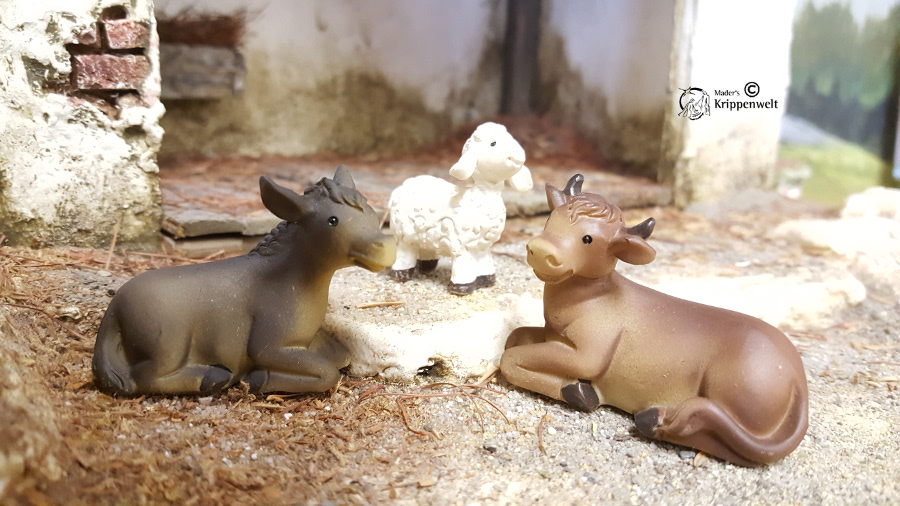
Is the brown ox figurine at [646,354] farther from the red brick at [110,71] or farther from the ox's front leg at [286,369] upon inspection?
the red brick at [110,71]

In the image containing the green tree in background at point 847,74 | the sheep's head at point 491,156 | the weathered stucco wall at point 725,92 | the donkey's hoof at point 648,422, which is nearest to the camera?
the donkey's hoof at point 648,422

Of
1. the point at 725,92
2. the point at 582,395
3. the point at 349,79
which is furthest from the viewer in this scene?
the point at 349,79

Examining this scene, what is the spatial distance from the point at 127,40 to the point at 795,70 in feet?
15.5

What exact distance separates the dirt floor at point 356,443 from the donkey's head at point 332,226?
19.0 inches

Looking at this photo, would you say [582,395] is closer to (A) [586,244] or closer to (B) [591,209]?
(A) [586,244]

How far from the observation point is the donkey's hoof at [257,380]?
2.22 m

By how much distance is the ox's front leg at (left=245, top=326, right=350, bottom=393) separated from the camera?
7.19 ft

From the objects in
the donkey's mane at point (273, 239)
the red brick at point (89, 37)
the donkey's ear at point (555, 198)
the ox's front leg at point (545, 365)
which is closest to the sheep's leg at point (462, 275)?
the ox's front leg at point (545, 365)

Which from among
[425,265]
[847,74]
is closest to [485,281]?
[425,265]

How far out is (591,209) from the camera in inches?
86.5

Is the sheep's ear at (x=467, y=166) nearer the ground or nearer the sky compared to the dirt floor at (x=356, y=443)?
nearer the sky

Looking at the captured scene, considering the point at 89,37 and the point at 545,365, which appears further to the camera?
the point at 89,37

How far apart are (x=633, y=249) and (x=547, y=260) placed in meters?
0.27

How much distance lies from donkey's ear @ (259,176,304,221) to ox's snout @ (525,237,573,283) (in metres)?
0.72
